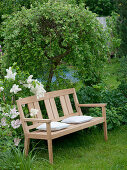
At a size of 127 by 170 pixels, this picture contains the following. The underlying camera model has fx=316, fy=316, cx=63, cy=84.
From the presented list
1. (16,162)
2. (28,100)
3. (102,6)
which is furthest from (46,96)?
(102,6)

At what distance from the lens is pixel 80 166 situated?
3.92 m

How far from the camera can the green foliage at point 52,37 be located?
16.9 feet

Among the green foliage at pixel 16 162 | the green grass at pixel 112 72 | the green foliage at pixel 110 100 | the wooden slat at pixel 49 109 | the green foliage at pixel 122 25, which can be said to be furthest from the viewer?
the green foliage at pixel 122 25

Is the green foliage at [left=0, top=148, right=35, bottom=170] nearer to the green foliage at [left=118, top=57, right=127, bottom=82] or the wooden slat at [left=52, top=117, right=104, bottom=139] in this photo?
the wooden slat at [left=52, top=117, right=104, bottom=139]

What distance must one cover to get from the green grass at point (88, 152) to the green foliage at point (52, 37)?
3.95 ft

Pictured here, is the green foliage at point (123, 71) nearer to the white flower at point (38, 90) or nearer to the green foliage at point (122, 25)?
the white flower at point (38, 90)

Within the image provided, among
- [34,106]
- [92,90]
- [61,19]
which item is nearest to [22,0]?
[61,19]

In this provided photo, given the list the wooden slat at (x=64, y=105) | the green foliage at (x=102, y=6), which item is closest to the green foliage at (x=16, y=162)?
the wooden slat at (x=64, y=105)

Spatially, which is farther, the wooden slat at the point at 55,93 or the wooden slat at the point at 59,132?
the wooden slat at the point at 55,93

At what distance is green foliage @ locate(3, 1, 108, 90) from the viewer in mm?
5152

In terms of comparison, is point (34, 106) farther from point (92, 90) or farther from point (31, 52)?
point (92, 90)

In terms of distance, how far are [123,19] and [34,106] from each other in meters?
7.56

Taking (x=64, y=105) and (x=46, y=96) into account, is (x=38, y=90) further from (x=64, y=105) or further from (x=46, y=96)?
(x=64, y=105)

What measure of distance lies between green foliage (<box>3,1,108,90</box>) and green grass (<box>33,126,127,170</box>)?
1.20 m
